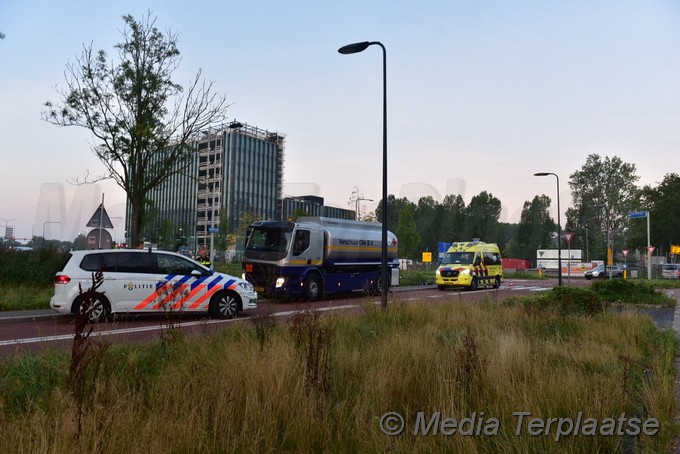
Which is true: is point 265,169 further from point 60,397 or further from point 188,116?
point 60,397

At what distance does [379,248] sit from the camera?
2162 centimetres

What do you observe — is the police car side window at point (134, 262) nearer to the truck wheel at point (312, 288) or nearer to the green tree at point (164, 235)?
the truck wheel at point (312, 288)

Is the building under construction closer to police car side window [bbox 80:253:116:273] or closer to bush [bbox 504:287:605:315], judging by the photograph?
police car side window [bbox 80:253:116:273]

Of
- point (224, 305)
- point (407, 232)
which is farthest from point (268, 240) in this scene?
point (407, 232)

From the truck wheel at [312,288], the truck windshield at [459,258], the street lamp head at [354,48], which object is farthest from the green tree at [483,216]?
the street lamp head at [354,48]

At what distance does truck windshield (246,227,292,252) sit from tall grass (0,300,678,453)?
33.5 feet

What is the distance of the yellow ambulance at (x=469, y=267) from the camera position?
24.6 metres

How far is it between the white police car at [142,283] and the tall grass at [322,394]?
5.24 meters

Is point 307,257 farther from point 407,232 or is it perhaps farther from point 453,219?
point 453,219

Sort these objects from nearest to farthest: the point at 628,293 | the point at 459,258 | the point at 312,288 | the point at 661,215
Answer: the point at 312,288 < the point at 628,293 < the point at 459,258 < the point at 661,215

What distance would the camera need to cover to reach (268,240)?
17.4m

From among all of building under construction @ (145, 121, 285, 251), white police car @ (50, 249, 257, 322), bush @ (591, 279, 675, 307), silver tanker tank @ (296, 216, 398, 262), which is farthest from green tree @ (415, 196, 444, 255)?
white police car @ (50, 249, 257, 322)

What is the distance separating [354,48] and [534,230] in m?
85.6

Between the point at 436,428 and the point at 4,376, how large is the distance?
14.0ft
